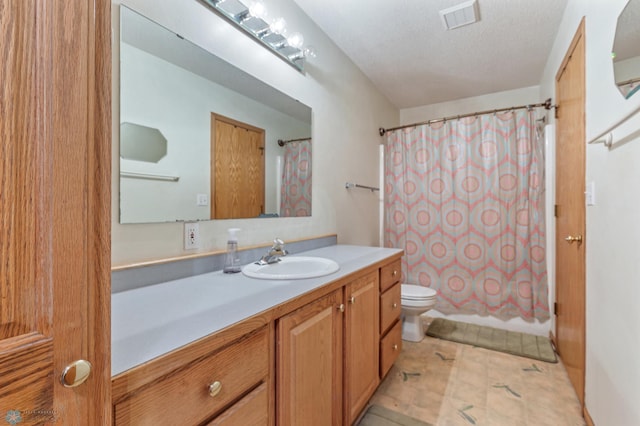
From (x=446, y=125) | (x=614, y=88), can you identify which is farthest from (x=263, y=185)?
(x=446, y=125)

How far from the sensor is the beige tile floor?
62.1 inches

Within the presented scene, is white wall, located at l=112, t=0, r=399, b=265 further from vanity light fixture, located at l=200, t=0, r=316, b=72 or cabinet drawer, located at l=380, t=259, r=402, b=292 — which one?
cabinet drawer, located at l=380, t=259, r=402, b=292

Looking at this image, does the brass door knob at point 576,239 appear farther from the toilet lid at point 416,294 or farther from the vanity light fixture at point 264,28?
the vanity light fixture at point 264,28

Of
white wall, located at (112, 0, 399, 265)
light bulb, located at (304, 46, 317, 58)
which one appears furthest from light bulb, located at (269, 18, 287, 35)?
light bulb, located at (304, 46, 317, 58)

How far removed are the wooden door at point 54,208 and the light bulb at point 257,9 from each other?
123cm

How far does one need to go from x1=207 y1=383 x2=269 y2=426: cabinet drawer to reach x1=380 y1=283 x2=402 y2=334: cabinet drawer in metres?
0.95

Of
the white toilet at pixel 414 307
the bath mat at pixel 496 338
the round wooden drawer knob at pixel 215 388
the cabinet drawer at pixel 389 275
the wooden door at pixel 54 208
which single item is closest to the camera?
the wooden door at pixel 54 208

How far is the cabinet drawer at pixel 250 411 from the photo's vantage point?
72 cm

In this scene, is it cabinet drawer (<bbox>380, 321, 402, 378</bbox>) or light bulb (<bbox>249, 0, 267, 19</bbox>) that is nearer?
light bulb (<bbox>249, 0, 267, 19</bbox>)

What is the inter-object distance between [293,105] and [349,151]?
78 centimetres

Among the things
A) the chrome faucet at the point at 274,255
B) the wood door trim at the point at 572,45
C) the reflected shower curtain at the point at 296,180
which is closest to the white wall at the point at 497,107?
the wood door trim at the point at 572,45

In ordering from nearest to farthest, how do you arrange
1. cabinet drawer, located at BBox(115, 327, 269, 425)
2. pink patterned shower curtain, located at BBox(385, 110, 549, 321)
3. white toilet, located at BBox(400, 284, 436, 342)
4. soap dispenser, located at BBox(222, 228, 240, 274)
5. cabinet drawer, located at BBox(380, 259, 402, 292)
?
1. cabinet drawer, located at BBox(115, 327, 269, 425)
2. soap dispenser, located at BBox(222, 228, 240, 274)
3. cabinet drawer, located at BBox(380, 259, 402, 292)
4. white toilet, located at BBox(400, 284, 436, 342)
5. pink patterned shower curtain, located at BBox(385, 110, 549, 321)

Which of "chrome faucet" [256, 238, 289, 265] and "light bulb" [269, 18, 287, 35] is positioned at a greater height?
"light bulb" [269, 18, 287, 35]

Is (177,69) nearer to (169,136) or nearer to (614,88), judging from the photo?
(169,136)
